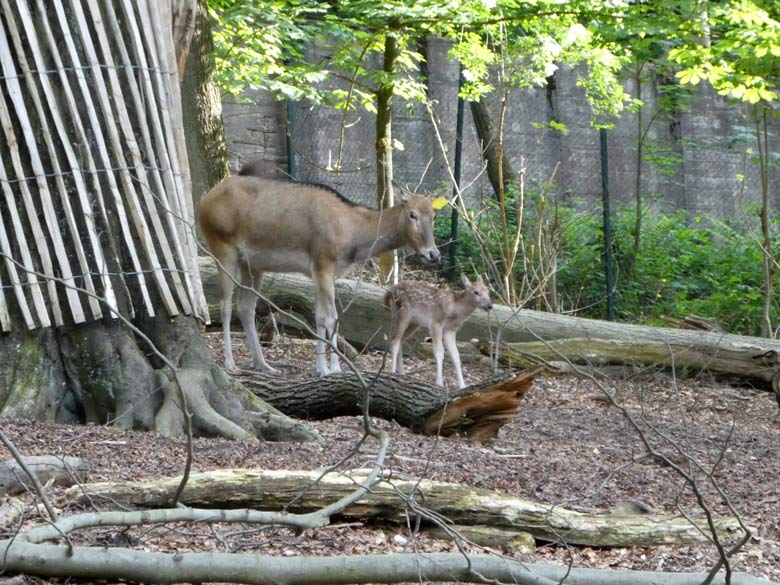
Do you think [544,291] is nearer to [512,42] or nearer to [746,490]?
[512,42]

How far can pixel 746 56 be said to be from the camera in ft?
39.0

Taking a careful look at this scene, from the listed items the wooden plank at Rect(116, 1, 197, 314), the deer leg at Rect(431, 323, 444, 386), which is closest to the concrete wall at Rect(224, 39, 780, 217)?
the deer leg at Rect(431, 323, 444, 386)

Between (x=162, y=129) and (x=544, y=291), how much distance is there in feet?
27.8

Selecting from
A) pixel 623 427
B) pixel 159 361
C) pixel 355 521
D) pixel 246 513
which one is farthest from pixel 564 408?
pixel 246 513

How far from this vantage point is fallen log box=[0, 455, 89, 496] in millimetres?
4977

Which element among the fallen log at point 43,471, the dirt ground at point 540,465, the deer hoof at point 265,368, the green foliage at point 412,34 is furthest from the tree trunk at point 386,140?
the fallen log at point 43,471

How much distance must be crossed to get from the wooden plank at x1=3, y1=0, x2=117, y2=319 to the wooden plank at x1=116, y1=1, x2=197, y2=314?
503 millimetres

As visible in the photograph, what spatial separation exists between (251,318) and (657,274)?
28.2 ft

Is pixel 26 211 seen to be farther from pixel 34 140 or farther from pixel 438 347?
pixel 438 347

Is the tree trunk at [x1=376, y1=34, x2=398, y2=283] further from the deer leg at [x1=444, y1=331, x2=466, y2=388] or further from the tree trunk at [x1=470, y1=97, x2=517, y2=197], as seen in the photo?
the deer leg at [x1=444, y1=331, x2=466, y2=388]

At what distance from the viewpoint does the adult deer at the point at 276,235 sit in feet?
34.6

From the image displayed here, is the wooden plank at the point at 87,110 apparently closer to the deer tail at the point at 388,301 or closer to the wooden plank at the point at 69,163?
the wooden plank at the point at 69,163

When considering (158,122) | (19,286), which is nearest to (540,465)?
(158,122)

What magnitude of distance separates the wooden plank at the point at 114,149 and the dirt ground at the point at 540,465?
1.17 meters
